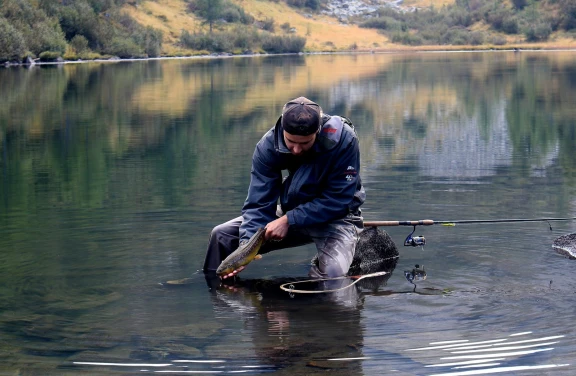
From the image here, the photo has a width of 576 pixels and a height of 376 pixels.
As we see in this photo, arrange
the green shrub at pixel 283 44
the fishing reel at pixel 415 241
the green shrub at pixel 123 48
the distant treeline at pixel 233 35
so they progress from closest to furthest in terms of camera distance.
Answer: the fishing reel at pixel 415 241, the green shrub at pixel 123 48, the distant treeline at pixel 233 35, the green shrub at pixel 283 44

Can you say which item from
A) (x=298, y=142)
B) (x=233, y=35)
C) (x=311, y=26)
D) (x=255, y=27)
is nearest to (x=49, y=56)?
(x=233, y=35)

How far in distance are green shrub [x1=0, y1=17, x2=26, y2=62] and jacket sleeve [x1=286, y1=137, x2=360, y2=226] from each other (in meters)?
54.9

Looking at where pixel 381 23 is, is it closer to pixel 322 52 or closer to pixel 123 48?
pixel 322 52

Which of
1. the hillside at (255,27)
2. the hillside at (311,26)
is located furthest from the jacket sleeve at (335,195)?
the hillside at (311,26)

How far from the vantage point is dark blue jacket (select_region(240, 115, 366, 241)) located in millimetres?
7211

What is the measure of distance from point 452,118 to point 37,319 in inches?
699

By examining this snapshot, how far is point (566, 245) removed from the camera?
28.3 ft

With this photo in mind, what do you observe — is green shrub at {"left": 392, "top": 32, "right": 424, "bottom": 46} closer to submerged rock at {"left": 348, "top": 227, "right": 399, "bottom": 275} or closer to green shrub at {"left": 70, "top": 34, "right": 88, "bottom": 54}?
green shrub at {"left": 70, "top": 34, "right": 88, "bottom": 54}

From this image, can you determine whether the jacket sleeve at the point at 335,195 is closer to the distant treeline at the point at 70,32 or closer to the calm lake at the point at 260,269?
the calm lake at the point at 260,269

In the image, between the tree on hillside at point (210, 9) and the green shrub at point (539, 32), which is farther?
the tree on hillside at point (210, 9)

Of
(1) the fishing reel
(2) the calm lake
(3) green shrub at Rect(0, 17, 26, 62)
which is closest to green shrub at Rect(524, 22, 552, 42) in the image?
(3) green shrub at Rect(0, 17, 26, 62)

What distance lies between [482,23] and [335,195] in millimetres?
118282

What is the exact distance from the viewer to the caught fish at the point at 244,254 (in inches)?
288

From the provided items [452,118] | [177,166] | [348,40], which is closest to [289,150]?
[177,166]
